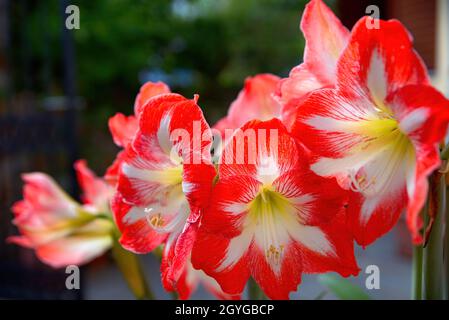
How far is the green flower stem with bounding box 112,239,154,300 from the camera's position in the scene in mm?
390

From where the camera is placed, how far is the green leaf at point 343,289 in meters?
0.36

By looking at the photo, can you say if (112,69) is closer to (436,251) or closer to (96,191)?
(96,191)

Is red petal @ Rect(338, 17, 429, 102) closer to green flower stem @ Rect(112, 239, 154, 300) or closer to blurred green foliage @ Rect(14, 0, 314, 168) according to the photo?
green flower stem @ Rect(112, 239, 154, 300)

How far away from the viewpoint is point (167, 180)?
0.28 meters

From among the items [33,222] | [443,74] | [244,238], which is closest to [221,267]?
[244,238]

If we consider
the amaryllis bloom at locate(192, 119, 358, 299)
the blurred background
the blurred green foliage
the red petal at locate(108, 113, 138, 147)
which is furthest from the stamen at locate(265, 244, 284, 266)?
the blurred green foliage

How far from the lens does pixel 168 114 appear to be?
0.25m

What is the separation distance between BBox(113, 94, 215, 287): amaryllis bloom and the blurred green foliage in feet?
7.75

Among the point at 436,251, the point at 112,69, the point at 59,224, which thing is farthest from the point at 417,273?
the point at 112,69

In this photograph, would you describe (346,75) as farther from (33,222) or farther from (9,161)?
(9,161)

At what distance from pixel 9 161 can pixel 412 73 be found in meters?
2.63

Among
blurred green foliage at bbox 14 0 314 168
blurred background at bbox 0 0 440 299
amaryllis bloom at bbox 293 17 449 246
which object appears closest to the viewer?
amaryllis bloom at bbox 293 17 449 246

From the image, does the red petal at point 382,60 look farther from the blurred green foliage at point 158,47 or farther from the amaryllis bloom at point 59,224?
the blurred green foliage at point 158,47

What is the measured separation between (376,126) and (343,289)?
15 cm
